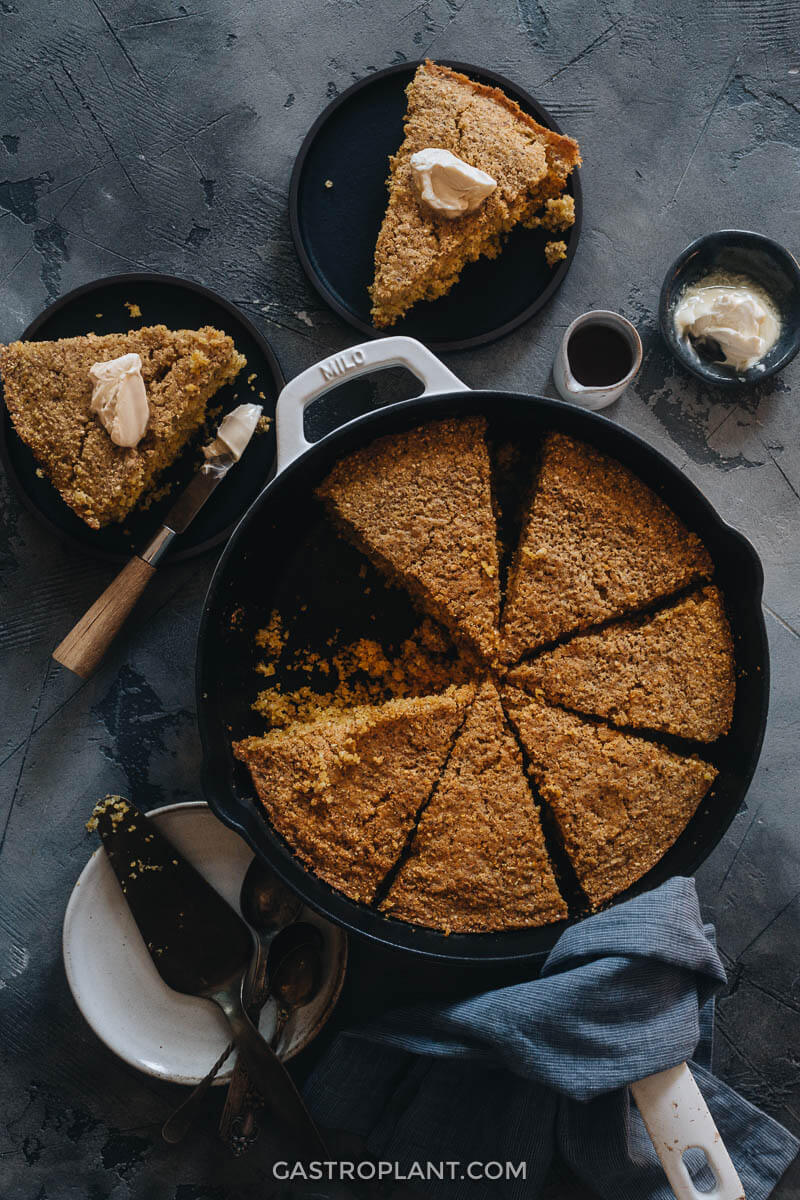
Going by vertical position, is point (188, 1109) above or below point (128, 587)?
below

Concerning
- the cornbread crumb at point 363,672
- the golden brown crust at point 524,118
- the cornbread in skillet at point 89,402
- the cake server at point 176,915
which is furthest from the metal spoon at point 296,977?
the golden brown crust at point 524,118

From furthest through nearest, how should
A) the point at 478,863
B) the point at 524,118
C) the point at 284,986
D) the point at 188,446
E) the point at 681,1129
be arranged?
1. the point at 188,446
2. the point at 524,118
3. the point at 284,986
4. the point at 478,863
5. the point at 681,1129

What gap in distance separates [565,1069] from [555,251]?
9.06 ft

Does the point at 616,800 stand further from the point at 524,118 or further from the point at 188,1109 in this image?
the point at 524,118

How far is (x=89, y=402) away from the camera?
282 cm

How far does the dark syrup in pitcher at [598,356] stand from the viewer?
9.73 feet

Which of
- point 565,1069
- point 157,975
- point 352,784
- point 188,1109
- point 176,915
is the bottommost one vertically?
point 565,1069

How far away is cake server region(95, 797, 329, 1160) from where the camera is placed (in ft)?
9.32

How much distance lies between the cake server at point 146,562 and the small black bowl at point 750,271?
5.13 feet

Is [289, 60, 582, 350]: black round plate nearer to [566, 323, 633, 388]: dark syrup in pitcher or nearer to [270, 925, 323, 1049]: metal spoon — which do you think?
[566, 323, 633, 388]: dark syrup in pitcher

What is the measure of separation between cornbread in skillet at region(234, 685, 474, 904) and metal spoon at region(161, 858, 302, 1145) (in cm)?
25

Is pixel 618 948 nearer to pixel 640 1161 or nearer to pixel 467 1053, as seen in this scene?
pixel 467 1053

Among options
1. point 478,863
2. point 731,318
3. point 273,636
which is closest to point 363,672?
point 273,636

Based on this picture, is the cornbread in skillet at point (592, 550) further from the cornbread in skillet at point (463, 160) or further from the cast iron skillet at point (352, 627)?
the cornbread in skillet at point (463, 160)
